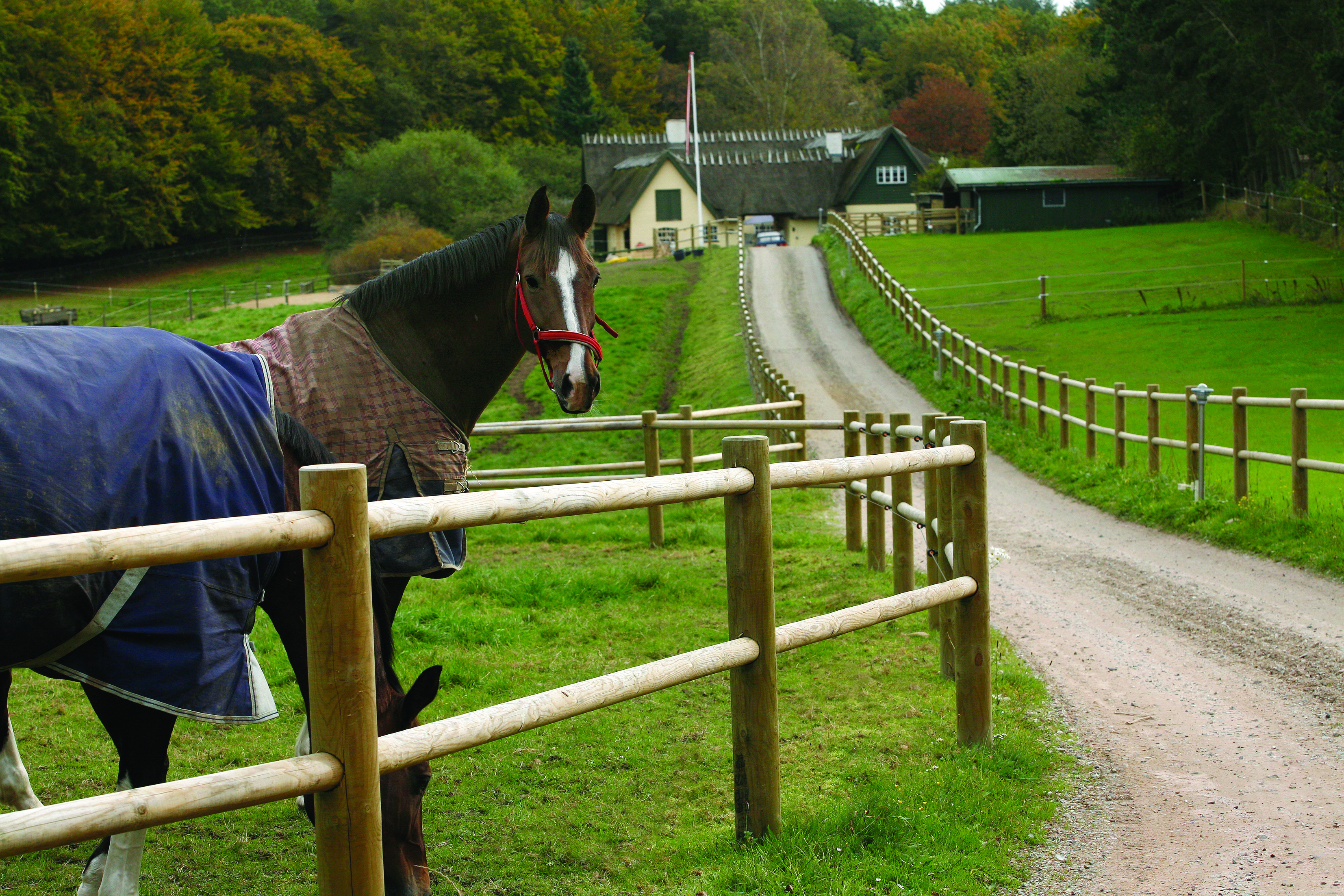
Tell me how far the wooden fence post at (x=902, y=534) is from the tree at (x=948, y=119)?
65.1 meters

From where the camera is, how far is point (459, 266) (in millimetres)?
3867

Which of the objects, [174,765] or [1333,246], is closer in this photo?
[174,765]

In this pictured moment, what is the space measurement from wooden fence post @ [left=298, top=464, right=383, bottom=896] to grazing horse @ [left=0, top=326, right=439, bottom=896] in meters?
0.57

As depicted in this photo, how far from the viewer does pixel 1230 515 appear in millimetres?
8531

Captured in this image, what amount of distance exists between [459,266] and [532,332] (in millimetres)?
391

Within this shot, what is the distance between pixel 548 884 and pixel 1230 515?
25.1 feet

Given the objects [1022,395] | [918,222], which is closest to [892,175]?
[918,222]

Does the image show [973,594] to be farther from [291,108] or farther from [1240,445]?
[291,108]

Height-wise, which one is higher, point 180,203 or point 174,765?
point 180,203

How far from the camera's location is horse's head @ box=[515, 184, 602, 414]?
3791mm

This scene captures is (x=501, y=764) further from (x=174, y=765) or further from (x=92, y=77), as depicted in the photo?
(x=92, y=77)

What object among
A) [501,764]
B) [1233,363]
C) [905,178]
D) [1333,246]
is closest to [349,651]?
[501,764]

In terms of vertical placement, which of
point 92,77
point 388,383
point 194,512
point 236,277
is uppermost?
point 92,77

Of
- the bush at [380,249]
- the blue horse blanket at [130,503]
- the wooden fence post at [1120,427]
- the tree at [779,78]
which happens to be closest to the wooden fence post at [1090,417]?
the wooden fence post at [1120,427]
